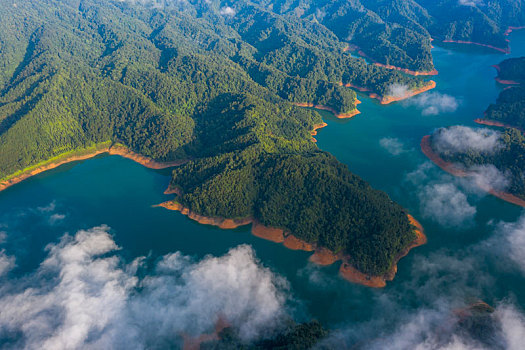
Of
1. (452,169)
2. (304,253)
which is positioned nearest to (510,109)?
(452,169)

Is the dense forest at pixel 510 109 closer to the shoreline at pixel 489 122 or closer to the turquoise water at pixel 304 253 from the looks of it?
the shoreline at pixel 489 122

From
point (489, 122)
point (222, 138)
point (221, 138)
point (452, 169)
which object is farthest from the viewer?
point (489, 122)

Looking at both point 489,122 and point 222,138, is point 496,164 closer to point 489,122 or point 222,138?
point 489,122

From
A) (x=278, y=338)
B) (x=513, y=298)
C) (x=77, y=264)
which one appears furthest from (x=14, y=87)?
(x=513, y=298)

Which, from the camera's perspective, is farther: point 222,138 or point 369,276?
point 222,138

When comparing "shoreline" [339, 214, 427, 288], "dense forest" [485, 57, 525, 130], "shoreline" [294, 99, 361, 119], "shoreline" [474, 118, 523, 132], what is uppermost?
"dense forest" [485, 57, 525, 130]

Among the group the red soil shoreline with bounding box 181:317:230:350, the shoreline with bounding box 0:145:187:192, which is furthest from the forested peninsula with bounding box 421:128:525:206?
the shoreline with bounding box 0:145:187:192

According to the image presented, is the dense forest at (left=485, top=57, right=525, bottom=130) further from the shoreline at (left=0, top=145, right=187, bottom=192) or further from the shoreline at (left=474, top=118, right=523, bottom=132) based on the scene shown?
the shoreline at (left=0, top=145, right=187, bottom=192)
